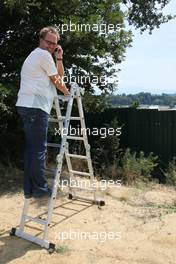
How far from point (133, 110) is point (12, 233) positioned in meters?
6.36

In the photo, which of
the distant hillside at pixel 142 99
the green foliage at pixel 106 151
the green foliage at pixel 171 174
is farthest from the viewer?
the distant hillside at pixel 142 99

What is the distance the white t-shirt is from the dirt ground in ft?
5.12

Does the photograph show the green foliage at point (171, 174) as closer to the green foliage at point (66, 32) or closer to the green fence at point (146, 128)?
the green fence at point (146, 128)

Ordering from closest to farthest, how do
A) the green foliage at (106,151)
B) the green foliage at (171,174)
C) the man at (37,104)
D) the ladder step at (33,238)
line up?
the ladder step at (33,238) → the man at (37,104) → the green foliage at (171,174) → the green foliage at (106,151)

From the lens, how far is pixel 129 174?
9.02 metres

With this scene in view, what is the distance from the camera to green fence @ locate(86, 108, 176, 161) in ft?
35.5

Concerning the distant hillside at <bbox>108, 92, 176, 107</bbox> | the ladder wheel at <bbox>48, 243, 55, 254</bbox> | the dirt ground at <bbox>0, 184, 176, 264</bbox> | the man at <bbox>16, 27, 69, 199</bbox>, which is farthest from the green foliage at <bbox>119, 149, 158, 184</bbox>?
the ladder wheel at <bbox>48, 243, 55, 254</bbox>

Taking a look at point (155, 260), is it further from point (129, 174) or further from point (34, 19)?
point (34, 19)

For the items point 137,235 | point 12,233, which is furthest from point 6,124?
point 137,235

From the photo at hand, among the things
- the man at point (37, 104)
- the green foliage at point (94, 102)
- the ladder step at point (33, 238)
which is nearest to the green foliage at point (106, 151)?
the green foliage at point (94, 102)

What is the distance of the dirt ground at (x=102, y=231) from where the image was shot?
16.0 feet

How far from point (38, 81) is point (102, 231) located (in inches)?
77.7

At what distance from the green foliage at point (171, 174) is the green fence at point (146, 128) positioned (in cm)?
56

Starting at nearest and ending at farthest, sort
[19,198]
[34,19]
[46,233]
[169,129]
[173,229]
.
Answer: [46,233] < [173,229] < [19,198] < [34,19] < [169,129]
